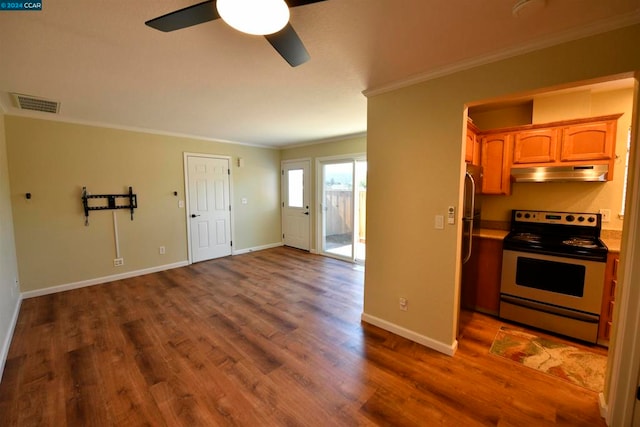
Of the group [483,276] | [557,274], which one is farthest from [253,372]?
[557,274]

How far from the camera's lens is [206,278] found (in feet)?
14.0

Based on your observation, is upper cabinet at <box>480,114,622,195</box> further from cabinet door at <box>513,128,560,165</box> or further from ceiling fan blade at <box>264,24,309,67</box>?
ceiling fan blade at <box>264,24,309,67</box>

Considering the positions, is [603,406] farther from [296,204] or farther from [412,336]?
[296,204]

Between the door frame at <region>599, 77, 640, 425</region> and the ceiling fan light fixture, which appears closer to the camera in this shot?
the ceiling fan light fixture

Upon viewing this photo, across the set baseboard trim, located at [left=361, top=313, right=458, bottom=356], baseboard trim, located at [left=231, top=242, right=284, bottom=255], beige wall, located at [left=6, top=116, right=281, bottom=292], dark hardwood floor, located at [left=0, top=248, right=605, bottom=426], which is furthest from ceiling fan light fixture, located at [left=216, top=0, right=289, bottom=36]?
baseboard trim, located at [left=231, top=242, right=284, bottom=255]

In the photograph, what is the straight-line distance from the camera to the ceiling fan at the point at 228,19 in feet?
3.69

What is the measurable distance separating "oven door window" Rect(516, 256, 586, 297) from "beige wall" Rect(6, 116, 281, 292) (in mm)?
5191

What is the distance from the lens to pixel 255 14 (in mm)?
1148

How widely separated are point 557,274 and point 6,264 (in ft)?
18.4

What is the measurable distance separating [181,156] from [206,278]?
228 cm

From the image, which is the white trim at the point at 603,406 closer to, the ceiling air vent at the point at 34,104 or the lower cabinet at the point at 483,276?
the lower cabinet at the point at 483,276

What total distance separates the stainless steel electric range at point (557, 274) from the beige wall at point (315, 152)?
290 cm

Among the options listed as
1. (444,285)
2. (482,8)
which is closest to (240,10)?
(482,8)

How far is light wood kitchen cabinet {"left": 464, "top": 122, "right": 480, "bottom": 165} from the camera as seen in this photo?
271 cm
